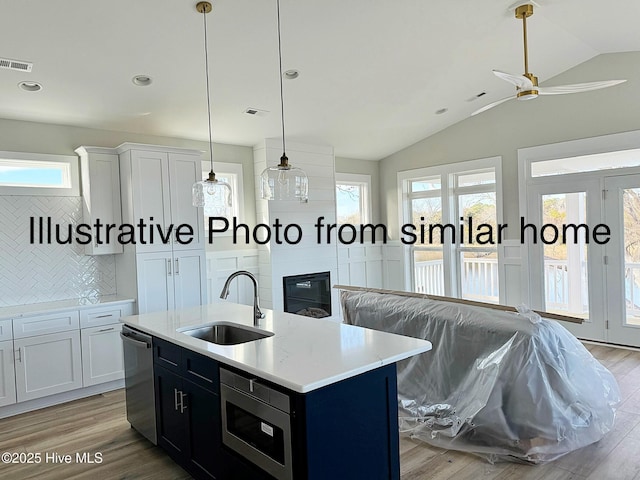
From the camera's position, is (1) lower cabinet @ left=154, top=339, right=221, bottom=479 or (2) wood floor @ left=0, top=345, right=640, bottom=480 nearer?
(1) lower cabinet @ left=154, top=339, right=221, bottom=479

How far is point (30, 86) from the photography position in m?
3.79

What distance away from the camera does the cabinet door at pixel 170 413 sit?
2.67 m

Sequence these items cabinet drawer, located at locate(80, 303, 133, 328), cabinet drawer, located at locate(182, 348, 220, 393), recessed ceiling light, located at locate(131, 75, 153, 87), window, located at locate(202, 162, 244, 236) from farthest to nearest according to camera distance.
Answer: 1. window, located at locate(202, 162, 244, 236)
2. cabinet drawer, located at locate(80, 303, 133, 328)
3. recessed ceiling light, located at locate(131, 75, 153, 87)
4. cabinet drawer, located at locate(182, 348, 220, 393)

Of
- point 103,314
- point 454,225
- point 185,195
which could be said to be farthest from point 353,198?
point 103,314

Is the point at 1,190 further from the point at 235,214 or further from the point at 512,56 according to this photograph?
the point at 512,56

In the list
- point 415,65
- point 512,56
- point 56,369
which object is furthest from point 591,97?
point 56,369

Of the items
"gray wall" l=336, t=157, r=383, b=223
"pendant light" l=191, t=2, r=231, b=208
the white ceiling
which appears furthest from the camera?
"gray wall" l=336, t=157, r=383, b=223

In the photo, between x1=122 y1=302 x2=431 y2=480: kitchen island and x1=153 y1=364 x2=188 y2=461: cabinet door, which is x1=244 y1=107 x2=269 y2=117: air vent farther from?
x1=153 y1=364 x2=188 y2=461: cabinet door

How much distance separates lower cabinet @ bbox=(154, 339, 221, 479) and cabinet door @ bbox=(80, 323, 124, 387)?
157 centimetres

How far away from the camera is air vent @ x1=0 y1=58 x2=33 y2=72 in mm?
3399

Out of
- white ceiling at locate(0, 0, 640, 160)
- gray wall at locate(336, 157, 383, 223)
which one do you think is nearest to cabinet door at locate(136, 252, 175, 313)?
white ceiling at locate(0, 0, 640, 160)

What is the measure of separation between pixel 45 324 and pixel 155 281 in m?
1.01

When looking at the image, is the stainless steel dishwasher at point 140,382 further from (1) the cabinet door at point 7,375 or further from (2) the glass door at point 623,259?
(2) the glass door at point 623,259

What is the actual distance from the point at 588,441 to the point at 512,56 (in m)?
3.97
